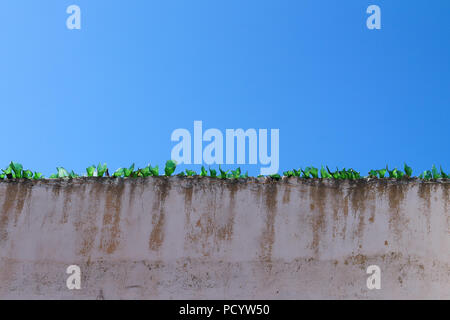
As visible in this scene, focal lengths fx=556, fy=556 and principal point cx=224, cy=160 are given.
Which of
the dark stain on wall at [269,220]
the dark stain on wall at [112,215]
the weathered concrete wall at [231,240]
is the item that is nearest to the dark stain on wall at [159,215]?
the weathered concrete wall at [231,240]

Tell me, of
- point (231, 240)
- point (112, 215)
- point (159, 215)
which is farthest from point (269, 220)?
point (112, 215)

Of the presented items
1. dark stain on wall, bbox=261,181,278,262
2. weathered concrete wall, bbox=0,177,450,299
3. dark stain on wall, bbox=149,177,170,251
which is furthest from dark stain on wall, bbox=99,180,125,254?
dark stain on wall, bbox=261,181,278,262

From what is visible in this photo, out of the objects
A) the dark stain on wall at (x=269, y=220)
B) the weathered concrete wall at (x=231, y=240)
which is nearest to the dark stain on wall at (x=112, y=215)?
the weathered concrete wall at (x=231, y=240)

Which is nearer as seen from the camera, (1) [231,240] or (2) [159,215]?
(1) [231,240]

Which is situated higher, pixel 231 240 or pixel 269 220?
pixel 269 220

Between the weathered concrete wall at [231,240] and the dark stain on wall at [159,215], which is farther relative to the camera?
the dark stain on wall at [159,215]

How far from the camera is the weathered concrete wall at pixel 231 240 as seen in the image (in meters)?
6.29

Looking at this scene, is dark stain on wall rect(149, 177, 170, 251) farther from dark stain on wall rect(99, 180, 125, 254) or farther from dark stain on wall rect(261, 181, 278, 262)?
dark stain on wall rect(261, 181, 278, 262)

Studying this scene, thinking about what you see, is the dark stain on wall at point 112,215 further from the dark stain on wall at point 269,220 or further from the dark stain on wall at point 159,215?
the dark stain on wall at point 269,220

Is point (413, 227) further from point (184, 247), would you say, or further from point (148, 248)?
point (148, 248)

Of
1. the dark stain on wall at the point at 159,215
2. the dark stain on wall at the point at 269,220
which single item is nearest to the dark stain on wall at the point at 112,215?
the dark stain on wall at the point at 159,215

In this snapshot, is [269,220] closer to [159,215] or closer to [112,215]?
[159,215]

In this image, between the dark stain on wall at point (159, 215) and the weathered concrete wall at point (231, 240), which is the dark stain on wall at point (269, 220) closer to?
the weathered concrete wall at point (231, 240)

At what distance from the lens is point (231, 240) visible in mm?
6426
